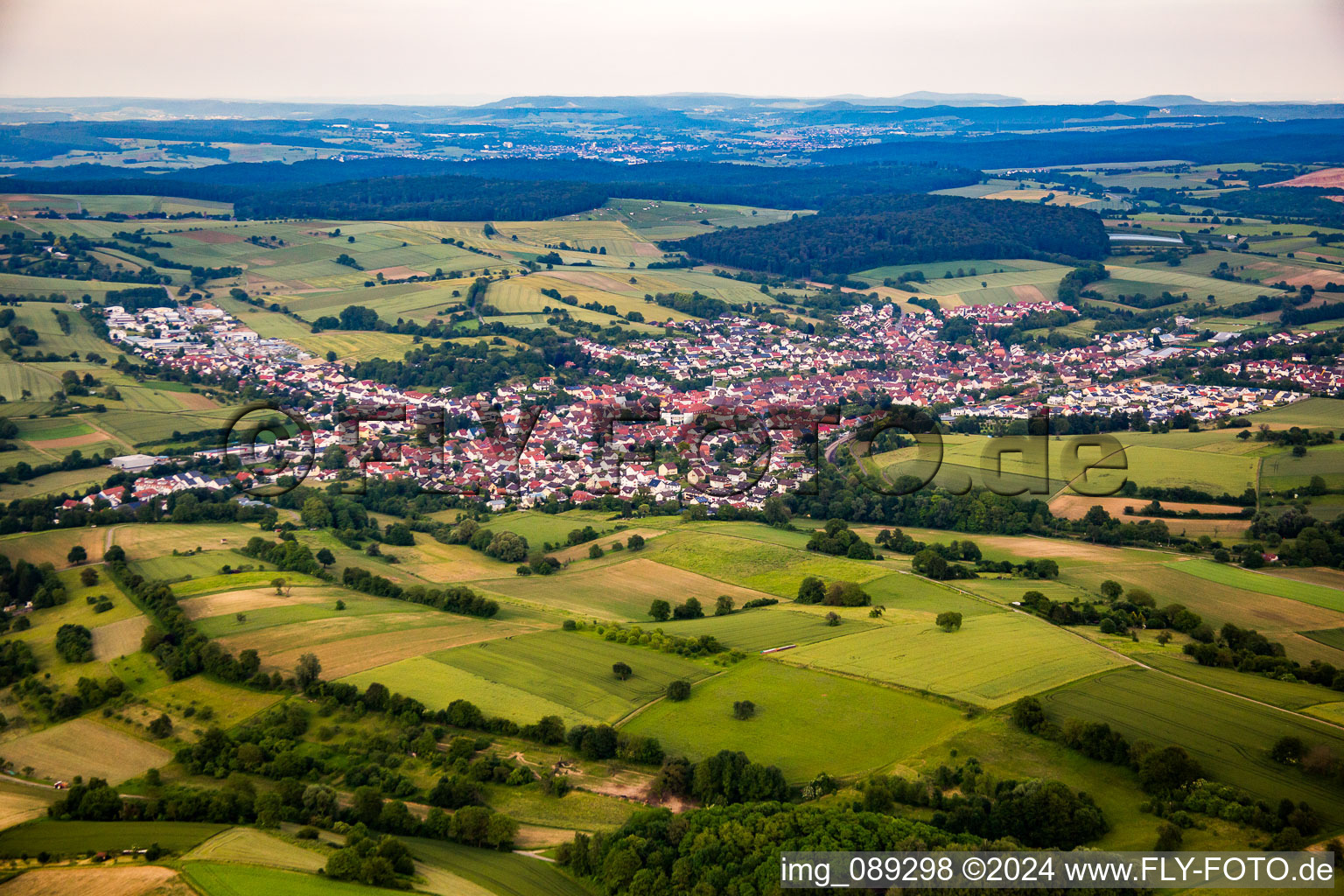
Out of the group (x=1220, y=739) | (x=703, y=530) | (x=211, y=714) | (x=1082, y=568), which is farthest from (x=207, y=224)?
(x=1220, y=739)

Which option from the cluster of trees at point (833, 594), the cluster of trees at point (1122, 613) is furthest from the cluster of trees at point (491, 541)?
the cluster of trees at point (1122, 613)

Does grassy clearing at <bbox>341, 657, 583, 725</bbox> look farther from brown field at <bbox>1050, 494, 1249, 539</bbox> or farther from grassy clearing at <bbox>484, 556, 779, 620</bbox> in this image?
brown field at <bbox>1050, 494, 1249, 539</bbox>

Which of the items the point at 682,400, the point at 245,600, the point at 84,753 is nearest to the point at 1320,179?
the point at 682,400

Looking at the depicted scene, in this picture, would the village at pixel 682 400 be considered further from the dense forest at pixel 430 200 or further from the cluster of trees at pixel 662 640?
the dense forest at pixel 430 200

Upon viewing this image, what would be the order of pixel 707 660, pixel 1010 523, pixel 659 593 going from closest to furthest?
pixel 707 660 < pixel 659 593 < pixel 1010 523

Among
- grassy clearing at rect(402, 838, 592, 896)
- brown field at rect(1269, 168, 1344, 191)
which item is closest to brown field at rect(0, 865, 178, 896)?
grassy clearing at rect(402, 838, 592, 896)

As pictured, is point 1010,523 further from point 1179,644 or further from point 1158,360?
point 1158,360
